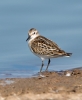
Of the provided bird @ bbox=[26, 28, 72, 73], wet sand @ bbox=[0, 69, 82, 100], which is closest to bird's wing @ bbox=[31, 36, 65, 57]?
bird @ bbox=[26, 28, 72, 73]

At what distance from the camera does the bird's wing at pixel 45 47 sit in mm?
11758

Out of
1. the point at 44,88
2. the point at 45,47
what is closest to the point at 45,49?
the point at 45,47

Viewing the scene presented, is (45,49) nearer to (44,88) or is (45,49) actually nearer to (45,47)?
(45,47)

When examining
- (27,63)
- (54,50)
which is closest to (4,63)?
(27,63)

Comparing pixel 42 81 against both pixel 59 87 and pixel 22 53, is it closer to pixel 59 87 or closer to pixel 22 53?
pixel 59 87

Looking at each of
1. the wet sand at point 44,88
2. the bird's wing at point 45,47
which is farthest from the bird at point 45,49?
the wet sand at point 44,88

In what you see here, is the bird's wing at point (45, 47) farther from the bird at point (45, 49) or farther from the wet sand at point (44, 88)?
the wet sand at point (44, 88)

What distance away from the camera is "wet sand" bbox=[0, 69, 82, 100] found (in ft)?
28.6

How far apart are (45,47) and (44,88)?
9.01ft

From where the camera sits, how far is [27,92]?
29.3 ft

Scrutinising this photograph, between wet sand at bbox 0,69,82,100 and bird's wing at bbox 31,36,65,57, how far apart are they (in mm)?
Answer: 1074

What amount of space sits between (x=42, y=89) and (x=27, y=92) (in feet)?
1.12

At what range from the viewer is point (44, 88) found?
9.23 m

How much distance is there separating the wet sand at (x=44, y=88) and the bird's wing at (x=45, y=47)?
1.07 meters
